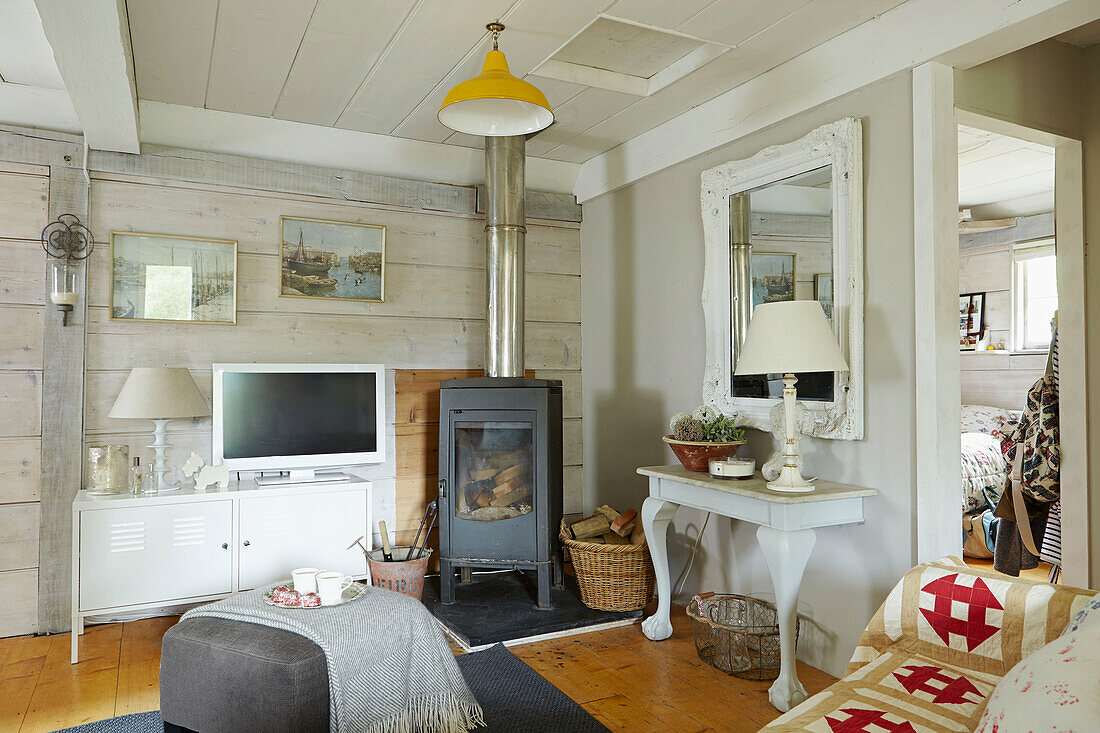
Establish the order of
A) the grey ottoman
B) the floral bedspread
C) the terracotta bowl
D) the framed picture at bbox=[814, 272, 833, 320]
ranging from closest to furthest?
the grey ottoman, the framed picture at bbox=[814, 272, 833, 320], the terracotta bowl, the floral bedspread

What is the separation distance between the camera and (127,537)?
3016 mm

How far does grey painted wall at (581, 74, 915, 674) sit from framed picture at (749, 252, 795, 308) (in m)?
0.35

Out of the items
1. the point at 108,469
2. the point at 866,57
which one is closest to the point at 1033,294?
the point at 866,57

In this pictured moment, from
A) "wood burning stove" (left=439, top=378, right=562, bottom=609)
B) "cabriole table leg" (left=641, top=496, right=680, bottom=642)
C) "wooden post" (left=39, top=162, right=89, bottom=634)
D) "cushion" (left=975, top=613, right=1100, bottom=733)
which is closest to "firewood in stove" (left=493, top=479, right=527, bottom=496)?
"wood burning stove" (left=439, top=378, right=562, bottom=609)

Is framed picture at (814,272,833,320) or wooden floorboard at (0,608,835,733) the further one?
framed picture at (814,272,833,320)

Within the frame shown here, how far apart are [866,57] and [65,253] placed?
3.34 metres

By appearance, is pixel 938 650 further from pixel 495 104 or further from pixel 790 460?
pixel 495 104

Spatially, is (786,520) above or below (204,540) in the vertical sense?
above

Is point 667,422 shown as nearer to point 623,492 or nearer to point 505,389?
point 623,492

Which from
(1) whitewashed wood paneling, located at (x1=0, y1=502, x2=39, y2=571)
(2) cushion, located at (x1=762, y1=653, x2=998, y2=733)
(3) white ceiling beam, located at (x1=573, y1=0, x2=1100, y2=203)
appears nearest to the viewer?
(2) cushion, located at (x1=762, y1=653, x2=998, y2=733)

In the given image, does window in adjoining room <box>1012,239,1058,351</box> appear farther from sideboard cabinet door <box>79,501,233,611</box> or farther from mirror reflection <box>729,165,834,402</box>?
sideboard cabinet door <box>79,501,233,611</box>

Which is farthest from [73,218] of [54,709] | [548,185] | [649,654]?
[649,654]

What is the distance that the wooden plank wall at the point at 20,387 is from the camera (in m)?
3.19

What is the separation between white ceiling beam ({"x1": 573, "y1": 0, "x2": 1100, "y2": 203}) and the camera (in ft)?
7.29
